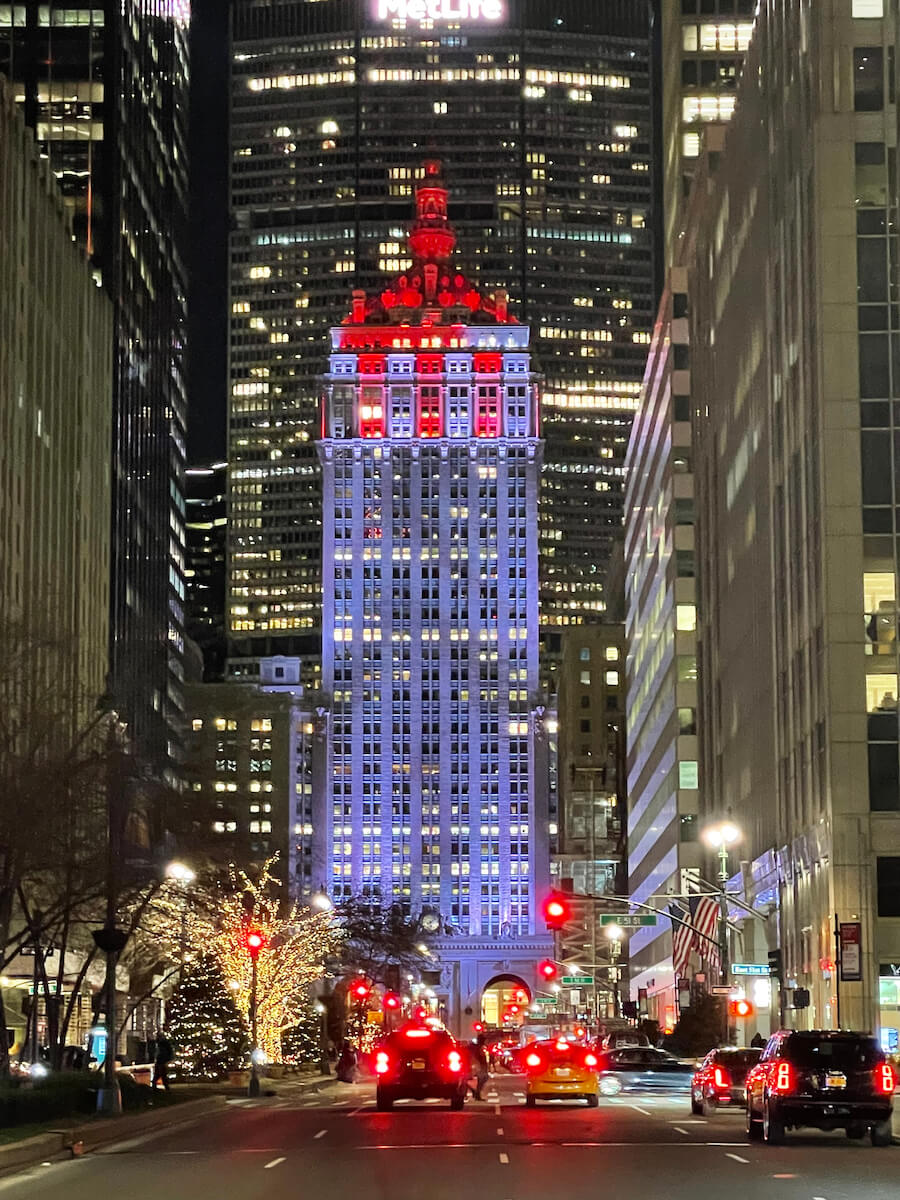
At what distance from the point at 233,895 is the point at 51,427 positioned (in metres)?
46.2

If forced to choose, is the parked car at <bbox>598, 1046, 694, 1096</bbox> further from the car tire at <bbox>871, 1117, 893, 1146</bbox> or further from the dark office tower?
the dark office tower

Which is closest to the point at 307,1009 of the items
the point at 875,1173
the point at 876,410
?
the point at 876,410

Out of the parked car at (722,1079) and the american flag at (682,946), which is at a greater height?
the american flag at (682,946)

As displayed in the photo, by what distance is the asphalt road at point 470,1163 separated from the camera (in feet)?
83.9

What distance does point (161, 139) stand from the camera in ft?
563

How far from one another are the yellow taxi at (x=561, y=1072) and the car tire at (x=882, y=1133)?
56.2 feet

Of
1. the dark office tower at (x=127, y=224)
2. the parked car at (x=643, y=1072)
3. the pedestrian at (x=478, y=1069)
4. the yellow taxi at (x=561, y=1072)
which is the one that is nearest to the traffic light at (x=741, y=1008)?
the parked car at (x=643, y=1072)

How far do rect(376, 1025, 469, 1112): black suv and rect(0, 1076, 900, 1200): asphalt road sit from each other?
6.69 ft

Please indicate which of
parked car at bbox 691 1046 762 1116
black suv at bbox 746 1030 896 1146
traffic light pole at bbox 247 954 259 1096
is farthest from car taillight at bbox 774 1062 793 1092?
traffic light pole at bbox 247 954 259 1096

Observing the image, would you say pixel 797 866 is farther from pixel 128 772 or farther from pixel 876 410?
pixel 128 772

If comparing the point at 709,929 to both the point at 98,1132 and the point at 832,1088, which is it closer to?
the point at 98,1132

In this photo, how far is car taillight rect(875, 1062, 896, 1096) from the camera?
118ft

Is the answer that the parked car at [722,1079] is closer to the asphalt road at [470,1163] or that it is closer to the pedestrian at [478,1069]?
the asphalt road at [470,1163]

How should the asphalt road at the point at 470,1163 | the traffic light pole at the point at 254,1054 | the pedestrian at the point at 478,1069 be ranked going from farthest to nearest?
the traffic light pole at the point at 254,1054
the pedestrian at the point at 478,1069
the asphalt road at the point at 470,1163
